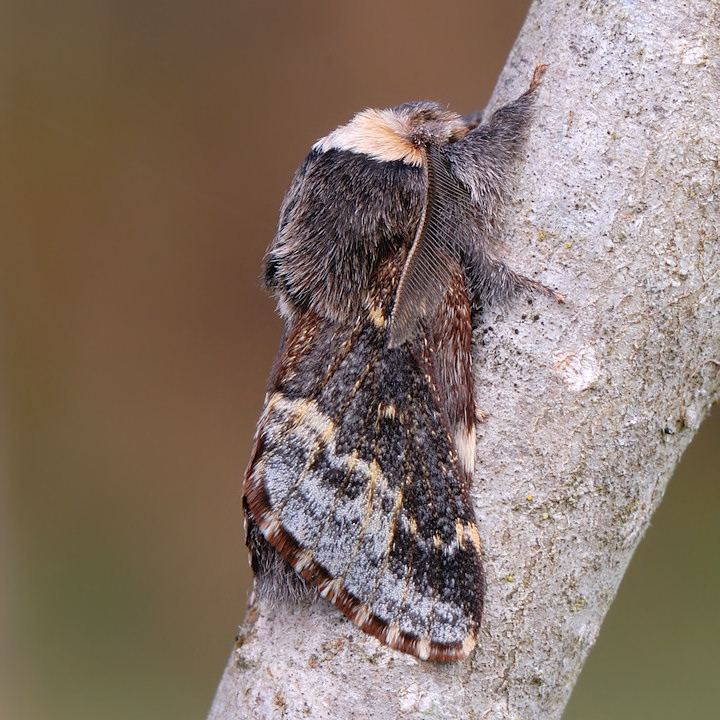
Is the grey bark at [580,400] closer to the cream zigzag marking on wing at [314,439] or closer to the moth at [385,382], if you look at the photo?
the moth at [385,382]

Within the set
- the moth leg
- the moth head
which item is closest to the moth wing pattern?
the moth leg

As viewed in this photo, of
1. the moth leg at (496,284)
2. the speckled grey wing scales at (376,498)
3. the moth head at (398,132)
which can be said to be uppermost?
the moth head at (398,132)

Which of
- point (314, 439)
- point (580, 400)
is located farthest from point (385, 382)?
point (580, 400)

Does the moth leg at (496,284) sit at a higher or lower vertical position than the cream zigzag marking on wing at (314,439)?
higher

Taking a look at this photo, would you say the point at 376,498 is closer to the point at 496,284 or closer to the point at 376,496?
the point at 376,496

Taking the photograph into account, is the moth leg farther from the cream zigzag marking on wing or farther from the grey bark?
the cream zigzag marking on wing

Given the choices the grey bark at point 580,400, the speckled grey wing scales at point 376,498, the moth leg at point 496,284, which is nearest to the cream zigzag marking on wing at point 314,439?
the speckled grey wing scales at point 376,498

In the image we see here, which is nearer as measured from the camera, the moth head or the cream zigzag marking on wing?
the cream zigzag marking on wing

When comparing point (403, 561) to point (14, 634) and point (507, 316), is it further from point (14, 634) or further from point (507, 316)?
point (14, 634)
